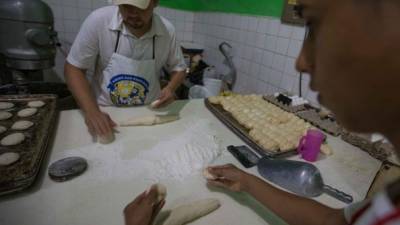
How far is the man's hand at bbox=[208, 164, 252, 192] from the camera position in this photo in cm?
76

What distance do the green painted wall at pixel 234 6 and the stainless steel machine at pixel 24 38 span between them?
1402mm

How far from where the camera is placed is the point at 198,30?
3.00 meters

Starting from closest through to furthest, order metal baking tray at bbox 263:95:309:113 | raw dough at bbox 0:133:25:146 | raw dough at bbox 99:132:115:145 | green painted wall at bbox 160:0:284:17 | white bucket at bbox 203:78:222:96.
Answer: raw dough at bbox 0:133:25:146 < raw dough at bbox 99:132:115:145 < metal baking tray at bbox 263:95:309:113 < green painted wall at bbox 160:0:284:17 < white bucket at bbox 203:78:222:96

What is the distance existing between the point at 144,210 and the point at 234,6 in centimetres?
216

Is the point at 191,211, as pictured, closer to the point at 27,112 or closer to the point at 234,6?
the point at 27,112

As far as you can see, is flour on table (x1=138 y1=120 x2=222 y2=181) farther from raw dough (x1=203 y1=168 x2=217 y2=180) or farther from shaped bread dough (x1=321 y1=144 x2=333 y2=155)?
shaped bread dough (x1=321 y1=144 x2=333 y2=155)

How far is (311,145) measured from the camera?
40.0 inches

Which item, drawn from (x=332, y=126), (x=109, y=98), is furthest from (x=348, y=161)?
(x=109, y=98)

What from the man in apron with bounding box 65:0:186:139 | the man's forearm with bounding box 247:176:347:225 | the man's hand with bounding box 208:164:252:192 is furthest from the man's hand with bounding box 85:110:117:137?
the man's forearm with bounding box 247:176:347:225

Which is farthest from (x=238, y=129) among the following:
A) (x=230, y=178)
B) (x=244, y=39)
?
(x=244, y=39)

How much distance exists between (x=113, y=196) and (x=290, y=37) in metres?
1.55

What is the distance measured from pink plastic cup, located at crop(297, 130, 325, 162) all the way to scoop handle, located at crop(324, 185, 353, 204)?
0.20 meters

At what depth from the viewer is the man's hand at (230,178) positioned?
0.76m

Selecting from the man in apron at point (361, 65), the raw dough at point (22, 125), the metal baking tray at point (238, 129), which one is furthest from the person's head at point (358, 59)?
the raw dough at point (22, 125)
